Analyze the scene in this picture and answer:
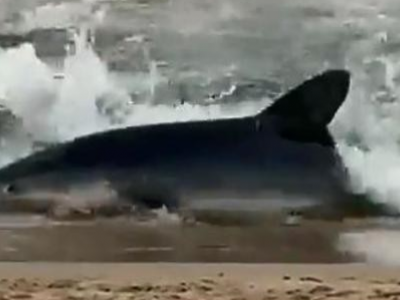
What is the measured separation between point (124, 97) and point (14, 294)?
11.6ft

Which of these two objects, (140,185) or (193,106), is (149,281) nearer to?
(140,185)

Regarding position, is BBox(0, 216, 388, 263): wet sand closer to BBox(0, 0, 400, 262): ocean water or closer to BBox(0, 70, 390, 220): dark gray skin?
BBox(0, 70, 390, 220): dark gray skin

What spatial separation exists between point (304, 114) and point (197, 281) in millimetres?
1928

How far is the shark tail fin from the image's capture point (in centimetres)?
609

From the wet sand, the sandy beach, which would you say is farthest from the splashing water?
the sandy beach

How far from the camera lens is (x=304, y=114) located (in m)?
6.09

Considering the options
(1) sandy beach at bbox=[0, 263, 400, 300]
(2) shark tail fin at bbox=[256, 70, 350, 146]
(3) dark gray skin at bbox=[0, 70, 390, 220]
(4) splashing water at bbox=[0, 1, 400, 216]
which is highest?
(4) splashing water at bbox=[0, 1, 400, 216]

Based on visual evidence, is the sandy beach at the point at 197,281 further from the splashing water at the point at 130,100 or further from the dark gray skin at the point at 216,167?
the splashing water at the point at 130,100

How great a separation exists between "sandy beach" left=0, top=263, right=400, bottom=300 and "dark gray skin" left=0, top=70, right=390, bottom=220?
1366mm

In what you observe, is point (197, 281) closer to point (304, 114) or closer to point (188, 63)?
point (304, 114)

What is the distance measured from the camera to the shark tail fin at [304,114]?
240 inches

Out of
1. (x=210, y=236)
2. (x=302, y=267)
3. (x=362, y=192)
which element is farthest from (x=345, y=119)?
(x=302, y=267)

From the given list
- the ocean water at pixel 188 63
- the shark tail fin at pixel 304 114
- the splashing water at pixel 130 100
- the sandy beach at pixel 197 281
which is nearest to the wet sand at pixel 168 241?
the sandy beach at pixel 197 281

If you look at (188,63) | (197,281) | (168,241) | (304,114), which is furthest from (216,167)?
(197,281)
